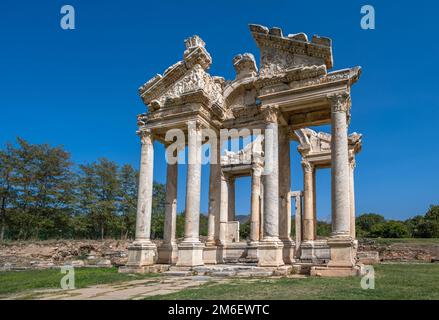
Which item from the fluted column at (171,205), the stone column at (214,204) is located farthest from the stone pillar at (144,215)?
the stone column at (214,204)

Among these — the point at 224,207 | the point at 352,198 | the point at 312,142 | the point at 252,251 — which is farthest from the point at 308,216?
the point at 224,207

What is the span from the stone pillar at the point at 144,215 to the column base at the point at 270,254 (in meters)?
6.47

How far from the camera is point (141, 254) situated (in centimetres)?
1967

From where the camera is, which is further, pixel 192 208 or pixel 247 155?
pixel 247 155

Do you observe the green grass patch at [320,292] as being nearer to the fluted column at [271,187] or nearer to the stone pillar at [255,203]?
the fluted column at [271,187]

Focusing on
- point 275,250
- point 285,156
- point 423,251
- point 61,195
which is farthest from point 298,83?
point 61,195

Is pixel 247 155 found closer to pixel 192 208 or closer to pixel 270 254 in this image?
pixel 192 208

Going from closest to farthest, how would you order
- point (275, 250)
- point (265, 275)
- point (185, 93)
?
point (265, 275)
point (275, 250)
point (185, 93)

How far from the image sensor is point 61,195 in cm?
5256

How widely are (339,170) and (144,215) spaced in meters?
10.7

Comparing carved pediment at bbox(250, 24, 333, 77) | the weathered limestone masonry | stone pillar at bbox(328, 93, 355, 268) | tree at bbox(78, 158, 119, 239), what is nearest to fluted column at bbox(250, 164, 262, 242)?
the weathered limestone masonry

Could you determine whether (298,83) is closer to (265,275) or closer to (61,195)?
(265,275)

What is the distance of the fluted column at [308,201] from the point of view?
26875 mm
